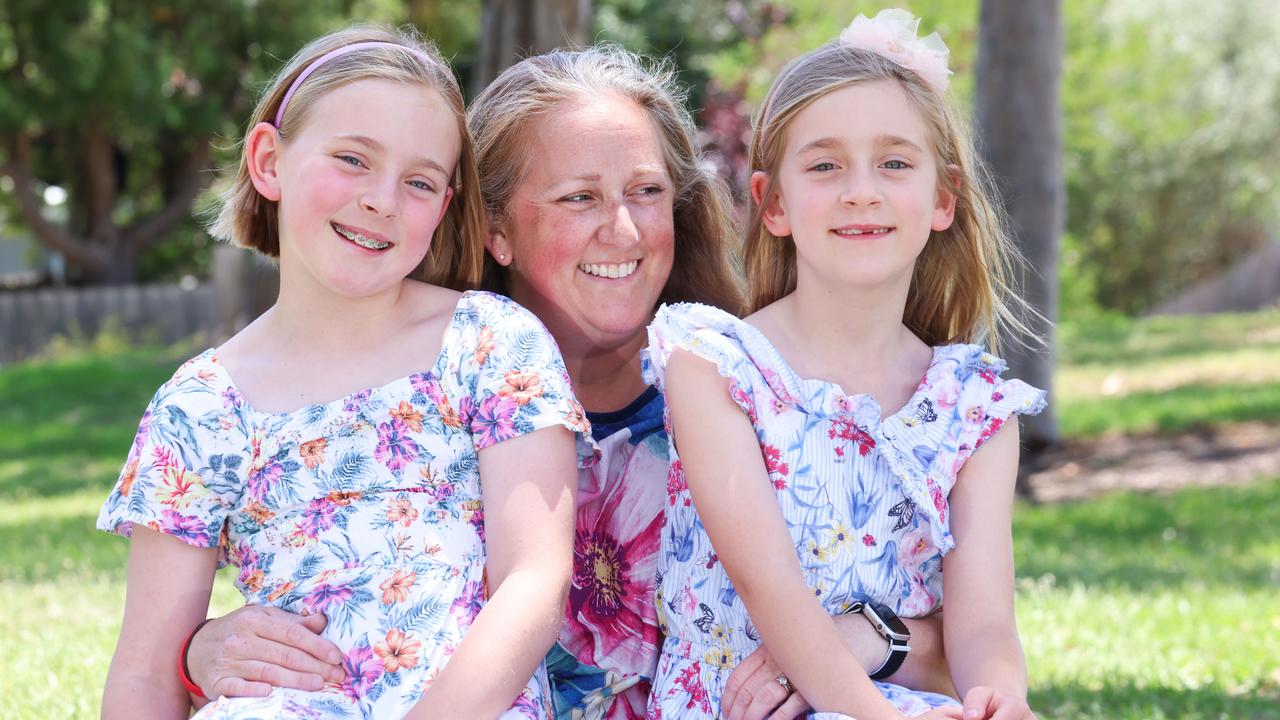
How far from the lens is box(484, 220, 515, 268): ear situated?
3078mm

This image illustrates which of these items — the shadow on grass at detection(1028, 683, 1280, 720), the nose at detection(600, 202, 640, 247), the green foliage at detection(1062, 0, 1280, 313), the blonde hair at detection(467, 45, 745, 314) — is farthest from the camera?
the green foliage at detection(1062, 0, 1280, 313)

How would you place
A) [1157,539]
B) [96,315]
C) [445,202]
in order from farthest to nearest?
[96,315] → [1157,539] → [445,202]

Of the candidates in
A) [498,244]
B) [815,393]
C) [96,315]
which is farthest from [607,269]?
[96,315]

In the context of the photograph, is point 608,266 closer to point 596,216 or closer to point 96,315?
point 596,216

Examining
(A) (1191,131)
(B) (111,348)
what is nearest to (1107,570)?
(B) (111,348)

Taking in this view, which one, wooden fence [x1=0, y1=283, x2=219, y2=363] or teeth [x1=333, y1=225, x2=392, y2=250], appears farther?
wooden fence [x1=0, y1=283, x2=219, y2=363]

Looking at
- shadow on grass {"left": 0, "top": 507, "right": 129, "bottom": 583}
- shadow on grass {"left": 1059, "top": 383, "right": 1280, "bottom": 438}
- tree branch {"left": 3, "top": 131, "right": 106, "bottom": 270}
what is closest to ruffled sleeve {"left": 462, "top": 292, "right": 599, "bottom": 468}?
shadow on grass {"left": 0, "top": 507, "right": 129, "bottom": 583}

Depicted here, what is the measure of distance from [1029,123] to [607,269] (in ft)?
21.0

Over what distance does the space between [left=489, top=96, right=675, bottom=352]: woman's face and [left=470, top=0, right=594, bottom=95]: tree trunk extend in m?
5.31

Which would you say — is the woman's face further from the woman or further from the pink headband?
the pink headband

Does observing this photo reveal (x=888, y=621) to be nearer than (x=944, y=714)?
No

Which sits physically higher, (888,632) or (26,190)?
(888,632)

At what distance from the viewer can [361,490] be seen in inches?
97.1

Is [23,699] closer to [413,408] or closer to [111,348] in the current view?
[413,408]
